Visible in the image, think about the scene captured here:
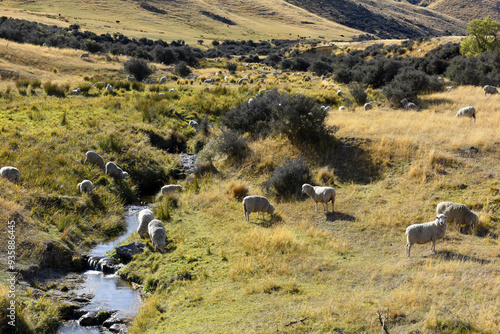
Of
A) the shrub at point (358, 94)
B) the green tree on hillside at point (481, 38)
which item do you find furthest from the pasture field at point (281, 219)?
the green tree on hillside at point (481, 38)

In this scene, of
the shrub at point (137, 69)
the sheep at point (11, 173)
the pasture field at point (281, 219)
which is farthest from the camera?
the shrub at point (137, 69)

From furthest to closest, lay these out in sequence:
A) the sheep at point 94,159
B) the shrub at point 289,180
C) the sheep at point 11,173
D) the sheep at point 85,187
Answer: the sheep at point 94,159 < the sheep at point 85,187 < the shrub at point 289,180 < the sheep at point 11,173

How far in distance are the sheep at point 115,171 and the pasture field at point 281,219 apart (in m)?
0.42

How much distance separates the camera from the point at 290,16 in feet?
541

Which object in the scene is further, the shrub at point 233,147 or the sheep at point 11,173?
the shrub at point 233,147

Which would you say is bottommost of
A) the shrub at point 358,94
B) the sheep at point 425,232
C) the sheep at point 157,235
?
the sheep at point 157,235

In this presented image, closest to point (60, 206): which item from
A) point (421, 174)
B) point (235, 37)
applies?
point (421, 174)

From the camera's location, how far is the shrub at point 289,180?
15.6 meters

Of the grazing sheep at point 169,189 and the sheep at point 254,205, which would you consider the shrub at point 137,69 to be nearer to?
the grazing sheep at point 169,189

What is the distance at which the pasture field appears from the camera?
27.1 ft

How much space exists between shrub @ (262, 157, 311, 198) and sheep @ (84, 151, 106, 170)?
8041mm

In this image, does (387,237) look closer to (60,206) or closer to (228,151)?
(228,151)

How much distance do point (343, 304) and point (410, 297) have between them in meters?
1.32

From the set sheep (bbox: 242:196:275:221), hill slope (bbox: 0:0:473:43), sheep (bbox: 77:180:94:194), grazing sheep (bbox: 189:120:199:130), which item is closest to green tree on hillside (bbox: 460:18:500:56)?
grazing sheep (bbox: 189:120:199:130)
